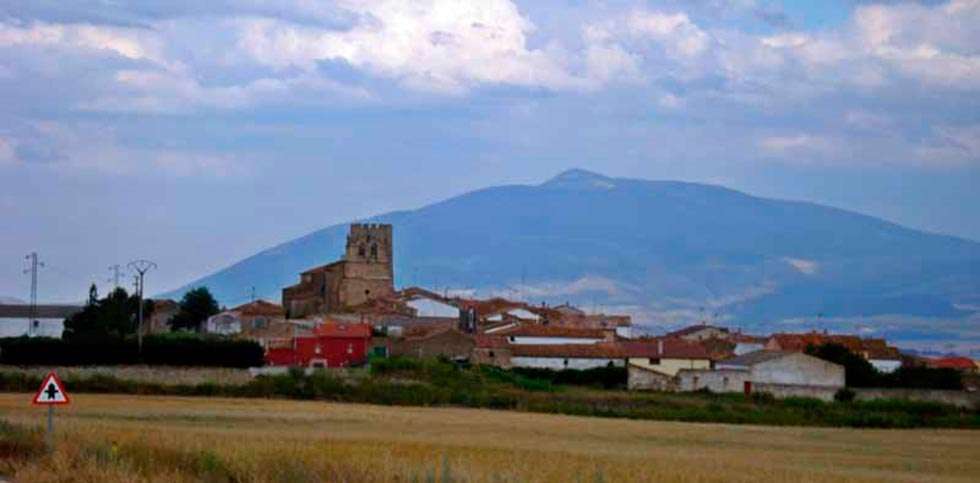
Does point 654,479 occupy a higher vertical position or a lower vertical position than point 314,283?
lower

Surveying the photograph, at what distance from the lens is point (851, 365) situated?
84375mm

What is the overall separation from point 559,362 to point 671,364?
18.9 ft

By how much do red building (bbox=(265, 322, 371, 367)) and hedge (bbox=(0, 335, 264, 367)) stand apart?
10.5 m

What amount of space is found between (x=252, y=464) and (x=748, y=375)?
59.3 meters

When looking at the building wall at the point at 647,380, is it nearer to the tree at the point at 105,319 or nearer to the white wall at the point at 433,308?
the tree at the point at 105,319

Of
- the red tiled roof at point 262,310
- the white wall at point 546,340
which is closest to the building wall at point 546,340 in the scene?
the white wall at point 546,340

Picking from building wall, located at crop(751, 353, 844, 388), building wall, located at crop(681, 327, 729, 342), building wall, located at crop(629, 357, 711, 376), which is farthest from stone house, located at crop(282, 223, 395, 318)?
building wall, located at crop(751, 353, 844, 388)

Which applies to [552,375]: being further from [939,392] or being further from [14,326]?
[14,326]

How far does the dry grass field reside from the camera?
23.8 meters

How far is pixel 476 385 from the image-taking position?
71625 millimetres

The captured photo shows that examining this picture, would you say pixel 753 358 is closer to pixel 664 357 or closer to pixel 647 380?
pixel 664 357

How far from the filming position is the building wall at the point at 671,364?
88062 mm

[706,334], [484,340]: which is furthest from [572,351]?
[706,334]

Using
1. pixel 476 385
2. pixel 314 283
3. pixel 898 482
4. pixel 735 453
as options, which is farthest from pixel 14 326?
pixel 898 482
